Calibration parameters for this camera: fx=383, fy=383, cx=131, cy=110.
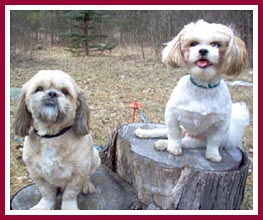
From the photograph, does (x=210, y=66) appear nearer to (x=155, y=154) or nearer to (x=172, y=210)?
(x=155, y=154)

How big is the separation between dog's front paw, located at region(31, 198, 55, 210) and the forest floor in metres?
1.56

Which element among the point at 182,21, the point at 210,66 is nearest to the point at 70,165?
the point at 210,66

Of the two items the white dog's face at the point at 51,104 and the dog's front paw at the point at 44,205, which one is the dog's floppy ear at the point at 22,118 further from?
the dog's front paw at the point at 44,205

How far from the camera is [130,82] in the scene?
626 cm

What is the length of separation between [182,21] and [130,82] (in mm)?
1740

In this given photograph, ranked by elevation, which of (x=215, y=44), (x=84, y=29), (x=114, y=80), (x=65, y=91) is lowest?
(x=114, y=80)

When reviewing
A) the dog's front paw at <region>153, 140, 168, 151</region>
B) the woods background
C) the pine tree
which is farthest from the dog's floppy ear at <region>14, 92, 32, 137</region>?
the pine tree

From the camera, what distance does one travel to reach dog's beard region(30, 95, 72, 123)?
6.93 ft

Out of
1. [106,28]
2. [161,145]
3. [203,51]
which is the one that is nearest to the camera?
[203,51]

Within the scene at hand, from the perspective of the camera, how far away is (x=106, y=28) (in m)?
6.64

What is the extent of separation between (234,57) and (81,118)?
3.20 ft

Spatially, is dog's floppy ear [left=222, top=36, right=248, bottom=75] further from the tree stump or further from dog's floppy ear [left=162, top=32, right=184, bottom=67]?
the tree stump

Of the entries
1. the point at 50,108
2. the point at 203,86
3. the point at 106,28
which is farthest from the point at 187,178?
the point at 106,28

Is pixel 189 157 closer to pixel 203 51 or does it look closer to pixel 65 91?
pixel 203 51
